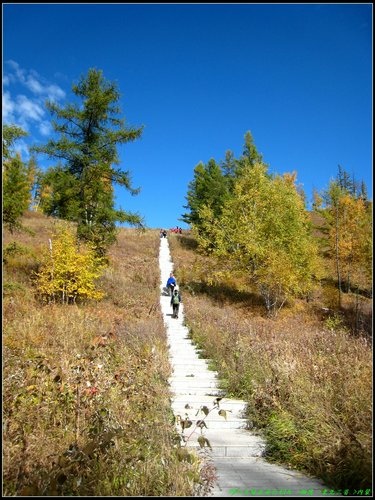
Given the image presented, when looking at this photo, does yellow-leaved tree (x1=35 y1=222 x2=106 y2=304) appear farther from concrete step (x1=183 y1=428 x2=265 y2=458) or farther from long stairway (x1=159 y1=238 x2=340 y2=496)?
concrete step (x1=183 y1=428 x2=265 y2=458)

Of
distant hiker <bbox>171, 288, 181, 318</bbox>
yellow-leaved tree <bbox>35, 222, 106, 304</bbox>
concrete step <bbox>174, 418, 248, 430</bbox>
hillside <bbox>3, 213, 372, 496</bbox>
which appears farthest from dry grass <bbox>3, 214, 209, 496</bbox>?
distant hiker <bbox>171, 288, 181, 318</bbox>

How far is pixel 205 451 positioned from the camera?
16.5 ft

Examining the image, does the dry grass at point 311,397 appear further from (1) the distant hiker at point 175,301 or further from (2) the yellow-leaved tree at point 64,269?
(2) the yellow-leaved tree at point 64,269

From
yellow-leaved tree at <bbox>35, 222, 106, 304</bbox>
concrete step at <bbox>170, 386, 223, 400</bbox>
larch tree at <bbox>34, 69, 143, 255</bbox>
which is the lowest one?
concrete step at <bbox>170, 386, 223, 400</bbox>

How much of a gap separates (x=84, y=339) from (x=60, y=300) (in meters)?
7.49

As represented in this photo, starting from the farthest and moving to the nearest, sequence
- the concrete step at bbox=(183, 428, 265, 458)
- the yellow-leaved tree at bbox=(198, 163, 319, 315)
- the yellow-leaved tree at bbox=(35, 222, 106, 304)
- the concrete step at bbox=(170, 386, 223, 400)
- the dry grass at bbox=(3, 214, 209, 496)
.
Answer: the yellow-leaved tree at bbox=(198, 163, 319, 315) → the yellow-leaved tree at bbox=(35, 222, 106, 304) → the concrete step at bbox=(170, 386, 223, 400) → the concrete step at bbox=(183, 428, 265, 458) → the dry grass at bbox=(3, 214, 209, 496)

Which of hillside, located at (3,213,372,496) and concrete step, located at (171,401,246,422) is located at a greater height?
hillside, located at (3,213,372,496)

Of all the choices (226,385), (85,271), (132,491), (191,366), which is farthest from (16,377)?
(85,271)

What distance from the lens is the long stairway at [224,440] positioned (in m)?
4.12

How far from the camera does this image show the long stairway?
4121mm

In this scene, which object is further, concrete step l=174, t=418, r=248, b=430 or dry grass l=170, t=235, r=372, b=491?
Result: concrete step l=174, t=418, r=248, b=430

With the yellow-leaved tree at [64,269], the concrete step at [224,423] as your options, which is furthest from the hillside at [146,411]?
the yellow-leaved tree at [64,269]

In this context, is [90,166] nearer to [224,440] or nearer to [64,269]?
[64,269]

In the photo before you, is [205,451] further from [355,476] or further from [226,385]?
[226,385]
